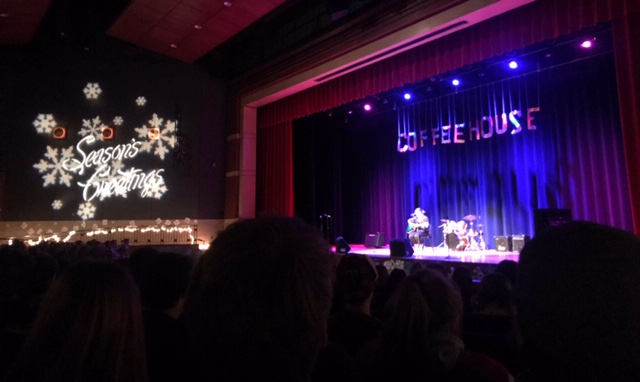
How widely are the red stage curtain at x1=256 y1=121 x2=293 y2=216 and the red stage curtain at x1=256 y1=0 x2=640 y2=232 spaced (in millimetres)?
55

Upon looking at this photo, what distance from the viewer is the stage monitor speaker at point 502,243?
846 centimetres

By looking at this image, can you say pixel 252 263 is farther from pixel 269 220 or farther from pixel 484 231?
pixel 484 231

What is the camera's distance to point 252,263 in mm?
824

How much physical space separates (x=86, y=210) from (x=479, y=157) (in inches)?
383

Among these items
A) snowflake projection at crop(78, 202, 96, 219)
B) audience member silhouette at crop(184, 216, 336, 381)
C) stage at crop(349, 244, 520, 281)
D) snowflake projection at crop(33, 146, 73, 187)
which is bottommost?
stage at crop(349, 244, 520, 281)

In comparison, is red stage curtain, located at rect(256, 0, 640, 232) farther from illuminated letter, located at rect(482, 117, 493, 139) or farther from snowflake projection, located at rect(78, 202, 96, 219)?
snowflake projection, located at rect(78, 202, 96, 219)

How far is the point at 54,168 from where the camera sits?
1077cm

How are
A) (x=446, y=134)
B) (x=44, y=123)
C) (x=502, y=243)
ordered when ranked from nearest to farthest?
(x=502, y=243) → (x=446, y=134) → (x=44, y=123)

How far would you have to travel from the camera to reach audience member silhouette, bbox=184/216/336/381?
80 cm

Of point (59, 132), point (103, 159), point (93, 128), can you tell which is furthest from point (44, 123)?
point (103, 159)

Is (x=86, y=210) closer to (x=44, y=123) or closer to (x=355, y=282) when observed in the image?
(x=44, y=123)

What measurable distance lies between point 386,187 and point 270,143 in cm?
349

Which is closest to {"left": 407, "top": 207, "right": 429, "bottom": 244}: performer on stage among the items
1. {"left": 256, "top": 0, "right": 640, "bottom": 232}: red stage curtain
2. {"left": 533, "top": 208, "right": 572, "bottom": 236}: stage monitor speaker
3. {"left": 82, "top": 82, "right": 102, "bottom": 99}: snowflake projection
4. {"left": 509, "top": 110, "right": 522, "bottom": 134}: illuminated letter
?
{"left": 509, "top": 110, "right": 522, "bottom": 134}: illuminated letter

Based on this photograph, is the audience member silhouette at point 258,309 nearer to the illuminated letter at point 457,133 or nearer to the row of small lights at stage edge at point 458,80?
the row of small lights at stage edge at point 458,80
